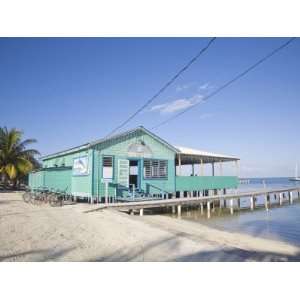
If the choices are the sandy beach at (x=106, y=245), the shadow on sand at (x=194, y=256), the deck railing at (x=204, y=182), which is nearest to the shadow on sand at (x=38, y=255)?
the sandy beach at (x=106, y=245)

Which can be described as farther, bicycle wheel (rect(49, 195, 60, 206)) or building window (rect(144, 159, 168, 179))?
building window (rect(144, 159, 168, 179))

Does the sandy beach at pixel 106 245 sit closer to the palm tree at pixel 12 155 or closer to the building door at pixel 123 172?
the building door at pixel 123 172

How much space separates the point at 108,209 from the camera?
12148mm

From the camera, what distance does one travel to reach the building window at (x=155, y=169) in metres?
16.2

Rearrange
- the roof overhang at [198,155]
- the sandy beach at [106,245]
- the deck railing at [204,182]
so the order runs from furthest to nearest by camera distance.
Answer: the roof overhang at [198,155]
the deck railing at [204,182]
the sandy beach at [106,245]

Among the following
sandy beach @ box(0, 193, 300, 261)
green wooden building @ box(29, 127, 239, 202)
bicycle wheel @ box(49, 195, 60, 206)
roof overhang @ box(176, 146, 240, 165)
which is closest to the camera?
sandy beach @ box(0, 193, 300, 261)

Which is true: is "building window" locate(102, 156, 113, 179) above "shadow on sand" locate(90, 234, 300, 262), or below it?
above

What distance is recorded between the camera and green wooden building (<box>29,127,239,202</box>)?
14133mm

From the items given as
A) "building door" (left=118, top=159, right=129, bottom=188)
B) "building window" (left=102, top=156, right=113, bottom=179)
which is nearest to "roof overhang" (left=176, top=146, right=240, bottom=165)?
"building door" (left=118, top=159, right=129, bottom=188)

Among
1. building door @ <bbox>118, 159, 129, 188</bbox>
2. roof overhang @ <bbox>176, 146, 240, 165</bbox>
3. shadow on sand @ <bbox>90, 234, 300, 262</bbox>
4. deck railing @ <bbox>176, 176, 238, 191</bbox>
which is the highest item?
roof overhang @ <bbox>176, 146, 240, 165</bbox>

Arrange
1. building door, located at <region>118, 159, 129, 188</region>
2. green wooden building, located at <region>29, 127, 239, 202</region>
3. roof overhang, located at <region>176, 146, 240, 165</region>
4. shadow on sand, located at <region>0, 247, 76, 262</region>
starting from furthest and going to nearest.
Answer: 1. roof overhang, located at <region>176, 146, 240, 165</region>
2. building door, located at <region>118, 159, 129, 188</region>
3. green wooden building, located at <region>29, 127, 239, 202</region>
4. shadow on sand, located at <region>0, 247, 76, 262</region>

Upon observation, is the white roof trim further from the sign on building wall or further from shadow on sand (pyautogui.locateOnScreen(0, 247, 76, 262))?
shadow on sand (pyautogui.locateOnScreen(0, 247, 76, 262))
